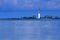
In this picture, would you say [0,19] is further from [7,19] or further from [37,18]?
[37,18]

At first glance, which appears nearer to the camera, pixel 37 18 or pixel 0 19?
pixel 37 18

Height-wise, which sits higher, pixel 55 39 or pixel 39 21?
pixel 55 39

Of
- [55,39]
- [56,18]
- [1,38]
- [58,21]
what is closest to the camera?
[55,39]

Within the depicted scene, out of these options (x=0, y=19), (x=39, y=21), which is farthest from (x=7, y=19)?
(x=39, y=21)

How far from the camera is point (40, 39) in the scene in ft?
32.1

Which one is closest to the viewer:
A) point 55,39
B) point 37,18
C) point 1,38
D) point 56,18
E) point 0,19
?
point 55,39

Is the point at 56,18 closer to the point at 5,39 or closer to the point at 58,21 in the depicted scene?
the point at 58,21

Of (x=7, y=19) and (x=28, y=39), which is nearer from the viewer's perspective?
(x=28, y=39)

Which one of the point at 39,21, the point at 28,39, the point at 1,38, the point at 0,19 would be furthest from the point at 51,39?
the point at 0,19

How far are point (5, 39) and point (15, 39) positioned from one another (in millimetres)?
497

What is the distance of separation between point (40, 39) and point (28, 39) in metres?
0.60

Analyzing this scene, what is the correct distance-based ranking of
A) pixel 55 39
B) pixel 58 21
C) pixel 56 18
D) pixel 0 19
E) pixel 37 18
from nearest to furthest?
pixel 55 39
pixel 56 18
pixel 58 21
pixel 37 18
pixel 0 19

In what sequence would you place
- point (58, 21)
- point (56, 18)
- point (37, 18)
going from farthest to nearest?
point (37, 18) < point (58, 21) < point (56, 18)

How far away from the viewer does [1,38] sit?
1012cm
